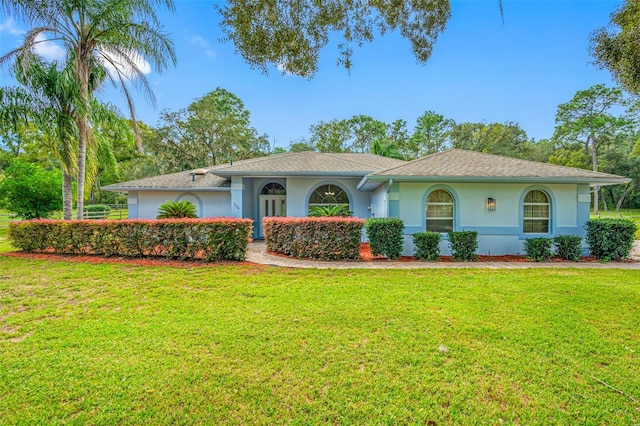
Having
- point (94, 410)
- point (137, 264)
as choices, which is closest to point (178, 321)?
point (94, 410)

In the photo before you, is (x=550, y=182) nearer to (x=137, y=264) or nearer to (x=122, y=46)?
(x=137, y=264)

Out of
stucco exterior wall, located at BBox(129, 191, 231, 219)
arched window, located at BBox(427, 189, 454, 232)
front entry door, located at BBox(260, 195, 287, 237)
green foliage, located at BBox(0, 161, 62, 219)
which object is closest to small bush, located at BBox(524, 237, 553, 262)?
arched window, located at BBox(427, 189, 454, 232)

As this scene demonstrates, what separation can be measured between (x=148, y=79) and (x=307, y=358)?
500 inches

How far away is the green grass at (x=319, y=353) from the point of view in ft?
8.29

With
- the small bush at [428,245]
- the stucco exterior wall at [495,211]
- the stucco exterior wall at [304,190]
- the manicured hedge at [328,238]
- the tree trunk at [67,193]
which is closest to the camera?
the manicured hedge at [328,238]

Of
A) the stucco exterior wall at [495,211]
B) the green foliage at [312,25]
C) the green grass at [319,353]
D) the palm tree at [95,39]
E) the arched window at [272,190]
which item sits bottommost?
the green grass at [319,353]

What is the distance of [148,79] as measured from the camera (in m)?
11.3

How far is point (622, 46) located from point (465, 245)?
647cm

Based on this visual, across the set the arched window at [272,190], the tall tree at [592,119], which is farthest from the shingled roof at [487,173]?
the tall tree at [592,119]

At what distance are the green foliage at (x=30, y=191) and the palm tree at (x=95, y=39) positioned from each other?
33.9 feet

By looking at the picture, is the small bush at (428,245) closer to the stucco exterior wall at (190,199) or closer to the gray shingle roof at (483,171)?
the gray shingle roof at (483,171)

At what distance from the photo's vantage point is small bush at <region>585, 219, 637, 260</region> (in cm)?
881

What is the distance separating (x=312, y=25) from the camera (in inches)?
198

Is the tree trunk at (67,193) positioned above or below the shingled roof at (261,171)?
below
